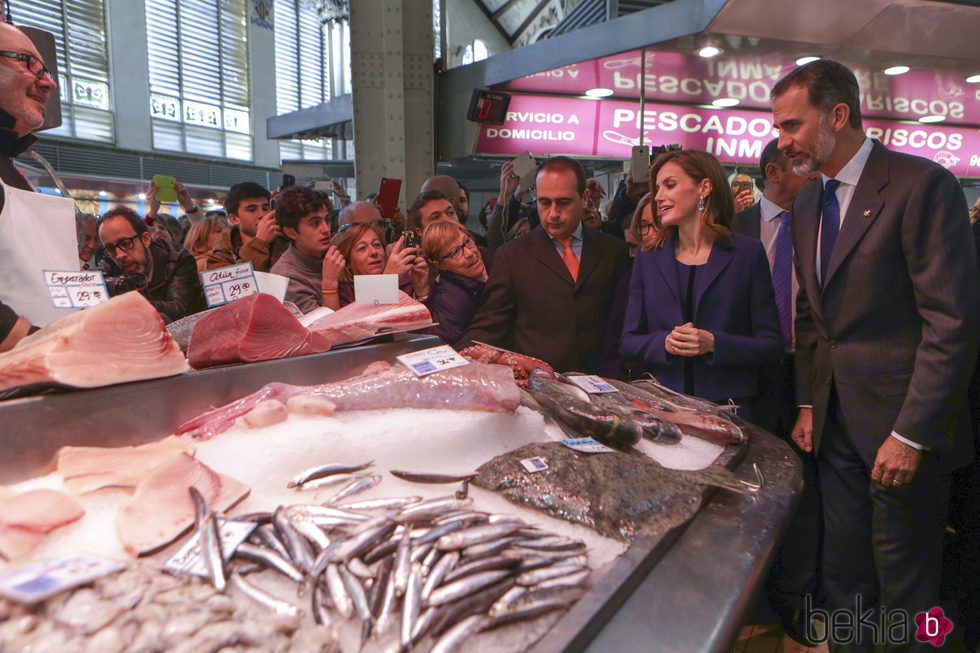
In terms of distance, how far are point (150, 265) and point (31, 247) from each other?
1211 mm

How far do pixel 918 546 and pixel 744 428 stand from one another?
0.92 meters

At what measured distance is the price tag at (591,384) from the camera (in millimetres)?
1908

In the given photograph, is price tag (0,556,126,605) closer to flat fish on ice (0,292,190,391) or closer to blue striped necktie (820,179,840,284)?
flat fish on ice (0,292,190,391)

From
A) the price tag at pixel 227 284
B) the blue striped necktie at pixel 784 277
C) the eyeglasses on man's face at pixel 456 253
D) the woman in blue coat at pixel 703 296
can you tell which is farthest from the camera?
the eyeglasses on man's face at pixel 456 253

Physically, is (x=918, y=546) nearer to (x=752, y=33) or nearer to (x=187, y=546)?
(x=187, y=546)

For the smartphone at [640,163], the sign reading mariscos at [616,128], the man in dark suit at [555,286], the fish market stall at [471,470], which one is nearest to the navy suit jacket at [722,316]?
the man in dark suit at [555,286]

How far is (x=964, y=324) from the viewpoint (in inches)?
75.8

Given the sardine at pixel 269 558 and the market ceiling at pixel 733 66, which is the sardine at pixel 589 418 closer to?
the sardine at pixel 269 558

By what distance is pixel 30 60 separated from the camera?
216 cm

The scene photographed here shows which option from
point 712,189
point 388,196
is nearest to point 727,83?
point 388,196

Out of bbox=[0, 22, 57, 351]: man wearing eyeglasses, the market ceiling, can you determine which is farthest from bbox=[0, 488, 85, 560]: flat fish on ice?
the market ceiling

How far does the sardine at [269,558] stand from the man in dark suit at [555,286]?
1947 mm

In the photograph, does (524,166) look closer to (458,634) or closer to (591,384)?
(591,384)

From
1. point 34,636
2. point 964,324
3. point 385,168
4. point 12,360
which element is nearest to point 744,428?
point 964,324
